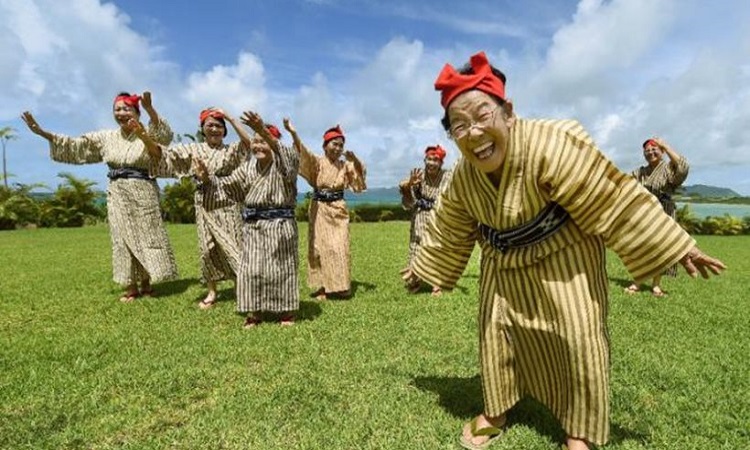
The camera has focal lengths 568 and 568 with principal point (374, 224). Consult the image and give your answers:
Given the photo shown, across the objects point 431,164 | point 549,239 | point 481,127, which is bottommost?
point 549,239

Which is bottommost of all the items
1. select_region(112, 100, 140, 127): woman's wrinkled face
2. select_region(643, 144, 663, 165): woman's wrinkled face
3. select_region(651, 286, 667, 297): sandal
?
select_region(651, 286, 667, 297): sandal

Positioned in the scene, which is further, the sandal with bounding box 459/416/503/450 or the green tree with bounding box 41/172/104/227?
the green tree with bounding box 41/172/104/227

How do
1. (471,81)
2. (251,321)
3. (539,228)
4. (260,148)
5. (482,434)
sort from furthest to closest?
(251,321)
(260,148)
(482,434)
(539,228)
(471,81)

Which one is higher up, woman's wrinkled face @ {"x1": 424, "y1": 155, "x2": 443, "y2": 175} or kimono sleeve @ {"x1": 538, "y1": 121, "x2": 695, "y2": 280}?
woman's wrinkled face @ {"x1": 424, "y1": 155, "x2": 443, "y2": 175}

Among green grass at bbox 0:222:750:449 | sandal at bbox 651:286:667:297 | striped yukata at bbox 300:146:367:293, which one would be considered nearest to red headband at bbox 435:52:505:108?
green grass at bbox 0:222:750:449

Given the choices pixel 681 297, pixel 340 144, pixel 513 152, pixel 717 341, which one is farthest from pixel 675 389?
pixel 340 144

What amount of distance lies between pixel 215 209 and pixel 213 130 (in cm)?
98

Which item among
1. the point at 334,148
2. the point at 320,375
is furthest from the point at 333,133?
the point at 320,375

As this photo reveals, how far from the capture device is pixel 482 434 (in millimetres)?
3295

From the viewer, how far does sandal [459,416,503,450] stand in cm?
326

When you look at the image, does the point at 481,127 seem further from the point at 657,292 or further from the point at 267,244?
the point at 657,292

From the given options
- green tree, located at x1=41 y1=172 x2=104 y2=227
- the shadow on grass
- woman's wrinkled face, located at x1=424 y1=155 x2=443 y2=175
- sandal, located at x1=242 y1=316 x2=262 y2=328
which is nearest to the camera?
the shadow on grass

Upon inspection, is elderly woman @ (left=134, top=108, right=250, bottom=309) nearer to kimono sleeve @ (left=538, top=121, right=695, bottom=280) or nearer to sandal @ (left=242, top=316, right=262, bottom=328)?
sandal @ (left=242, top=316, right=262, bottom=328)

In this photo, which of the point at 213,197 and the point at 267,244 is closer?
the point at 267,244
